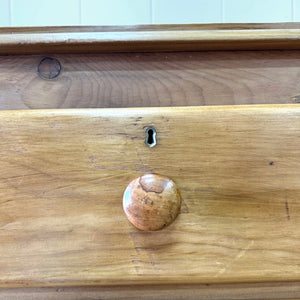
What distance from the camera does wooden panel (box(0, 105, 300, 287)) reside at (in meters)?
0.24

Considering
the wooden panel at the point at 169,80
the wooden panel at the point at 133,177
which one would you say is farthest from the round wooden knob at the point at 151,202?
the wooden panel at the point at 169,80

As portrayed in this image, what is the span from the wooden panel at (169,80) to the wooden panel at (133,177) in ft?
0.23

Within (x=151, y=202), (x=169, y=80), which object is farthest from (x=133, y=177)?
(x=169, y=80)

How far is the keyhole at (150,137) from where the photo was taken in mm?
249

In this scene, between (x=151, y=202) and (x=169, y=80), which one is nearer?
(x=151, y=202)

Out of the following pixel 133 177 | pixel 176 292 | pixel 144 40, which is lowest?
pixel 176 292

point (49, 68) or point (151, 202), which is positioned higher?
point (49, 68)

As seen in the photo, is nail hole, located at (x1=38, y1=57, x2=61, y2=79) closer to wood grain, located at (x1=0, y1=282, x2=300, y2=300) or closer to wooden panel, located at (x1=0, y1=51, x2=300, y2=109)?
wooden panel, located at (x1=0, y1=51, x2=300, y2=109)

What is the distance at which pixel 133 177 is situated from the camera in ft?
0.81

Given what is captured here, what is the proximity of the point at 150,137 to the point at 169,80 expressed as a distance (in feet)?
0.33

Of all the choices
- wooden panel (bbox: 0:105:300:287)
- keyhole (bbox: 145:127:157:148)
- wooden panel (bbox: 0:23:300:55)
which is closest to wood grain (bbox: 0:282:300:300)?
wooden panel (bbox: 0:105:300:287)

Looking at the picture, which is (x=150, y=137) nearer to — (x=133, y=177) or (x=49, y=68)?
(x=133, y=177)

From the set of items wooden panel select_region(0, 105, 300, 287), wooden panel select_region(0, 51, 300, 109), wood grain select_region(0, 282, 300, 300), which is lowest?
wood grain select_region(0, 282, 300, 300)

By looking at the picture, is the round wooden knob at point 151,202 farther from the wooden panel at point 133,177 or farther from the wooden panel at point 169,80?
the wooden panel at point 169,80
